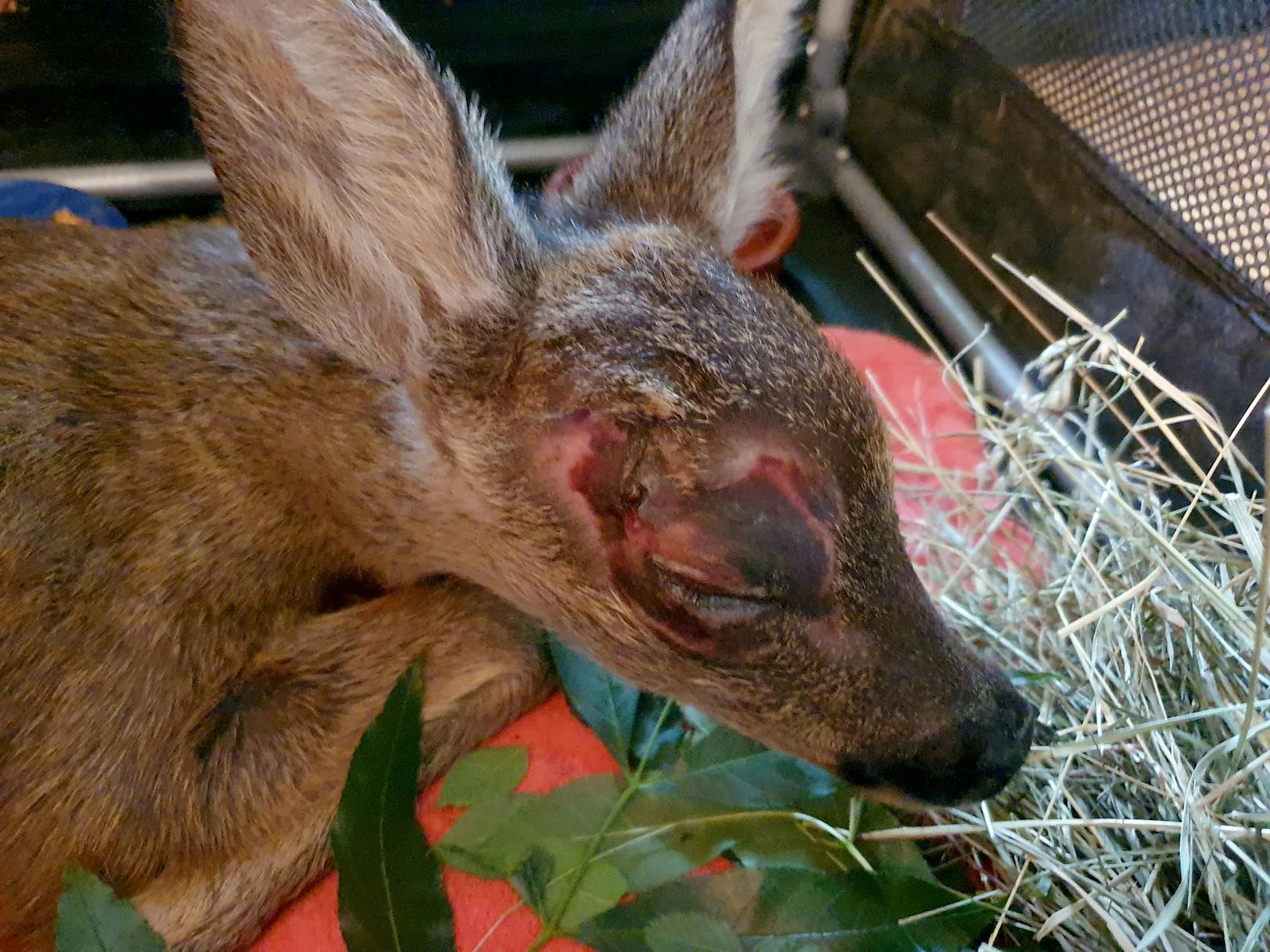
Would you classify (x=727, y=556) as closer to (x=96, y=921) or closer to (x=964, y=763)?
(x=964, y=763)

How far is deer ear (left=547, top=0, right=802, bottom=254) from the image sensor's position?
4.55ft

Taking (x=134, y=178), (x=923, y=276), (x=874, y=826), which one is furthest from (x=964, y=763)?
(x=134, y=178)

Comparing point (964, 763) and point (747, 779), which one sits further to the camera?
point (747, 779)

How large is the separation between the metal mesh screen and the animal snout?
115cm

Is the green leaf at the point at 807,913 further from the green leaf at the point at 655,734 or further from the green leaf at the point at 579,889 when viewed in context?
the green leaf at the point at 655,734

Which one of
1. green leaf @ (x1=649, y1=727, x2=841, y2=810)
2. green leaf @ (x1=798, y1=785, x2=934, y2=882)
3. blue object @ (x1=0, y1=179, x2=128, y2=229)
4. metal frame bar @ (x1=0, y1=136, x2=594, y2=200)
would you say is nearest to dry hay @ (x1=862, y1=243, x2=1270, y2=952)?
green leaf @ (x1=798, y1=785, x2=934, y2=882)

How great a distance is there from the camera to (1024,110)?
2311 millimetres

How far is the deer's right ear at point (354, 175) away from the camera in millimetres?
1005

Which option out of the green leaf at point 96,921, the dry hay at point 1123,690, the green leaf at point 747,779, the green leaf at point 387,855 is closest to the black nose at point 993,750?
the dry hay at point 1123,690

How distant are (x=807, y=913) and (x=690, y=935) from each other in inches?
6.9

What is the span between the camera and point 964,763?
46.4 inches

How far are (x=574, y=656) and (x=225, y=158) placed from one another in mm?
930

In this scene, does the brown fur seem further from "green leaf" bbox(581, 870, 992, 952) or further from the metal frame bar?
the metal frame bar

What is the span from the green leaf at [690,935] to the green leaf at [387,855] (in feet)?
0.90
